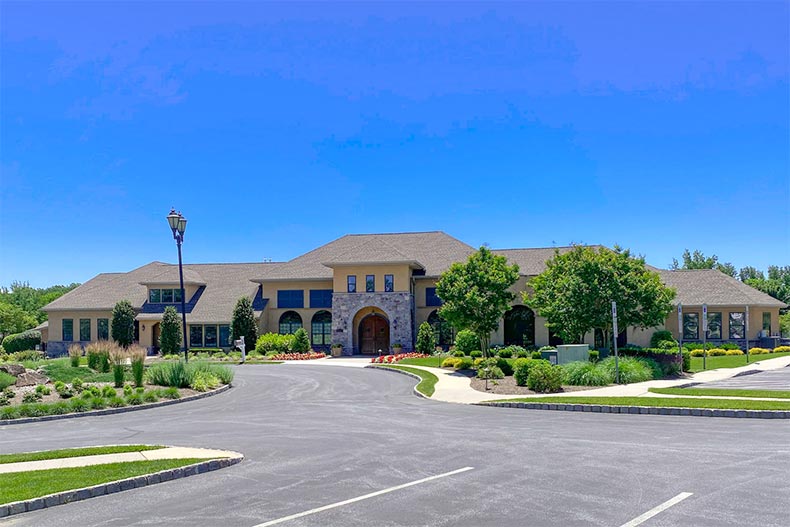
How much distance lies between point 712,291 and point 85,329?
45.6m

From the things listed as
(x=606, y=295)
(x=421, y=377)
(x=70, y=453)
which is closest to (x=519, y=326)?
(x=606, y=295)

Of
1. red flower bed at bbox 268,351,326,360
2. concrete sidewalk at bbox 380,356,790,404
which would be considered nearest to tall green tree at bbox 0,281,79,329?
red flower bed at bbox 268,351,326,360

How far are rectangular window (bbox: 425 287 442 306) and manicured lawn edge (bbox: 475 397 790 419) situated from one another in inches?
1048

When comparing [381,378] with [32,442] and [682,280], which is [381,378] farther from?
[682,280]

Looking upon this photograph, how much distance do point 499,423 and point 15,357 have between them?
3891 centimetres

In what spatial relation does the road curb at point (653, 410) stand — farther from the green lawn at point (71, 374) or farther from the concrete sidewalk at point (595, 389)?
the green lawn at point (71, 374)

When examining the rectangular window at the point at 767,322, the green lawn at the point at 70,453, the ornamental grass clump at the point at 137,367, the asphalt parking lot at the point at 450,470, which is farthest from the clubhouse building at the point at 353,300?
the green lawn at the point at 70,453

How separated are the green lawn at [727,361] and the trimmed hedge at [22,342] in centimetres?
4849

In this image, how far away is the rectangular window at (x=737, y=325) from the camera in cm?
4275

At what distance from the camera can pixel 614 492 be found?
28.7 ft

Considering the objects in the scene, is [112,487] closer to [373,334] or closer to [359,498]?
[359,498]

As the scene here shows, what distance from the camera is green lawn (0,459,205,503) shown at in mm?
9164

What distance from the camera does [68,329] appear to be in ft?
171

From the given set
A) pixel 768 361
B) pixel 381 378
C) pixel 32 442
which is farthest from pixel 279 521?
pixel 768 361
